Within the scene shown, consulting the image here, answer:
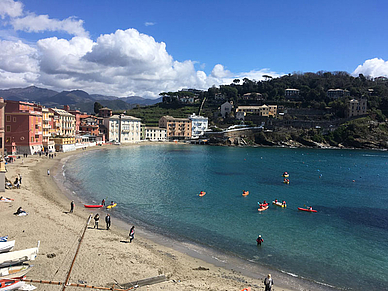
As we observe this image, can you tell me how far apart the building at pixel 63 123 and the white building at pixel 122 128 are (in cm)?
1379

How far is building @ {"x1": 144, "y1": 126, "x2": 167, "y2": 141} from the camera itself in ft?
359

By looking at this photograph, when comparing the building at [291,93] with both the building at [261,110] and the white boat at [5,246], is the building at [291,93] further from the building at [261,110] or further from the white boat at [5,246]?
the white boat at [5,246]

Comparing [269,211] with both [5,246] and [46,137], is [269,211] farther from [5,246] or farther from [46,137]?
[46,137]

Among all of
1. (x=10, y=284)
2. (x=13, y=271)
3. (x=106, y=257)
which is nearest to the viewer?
(x=10, y=284)

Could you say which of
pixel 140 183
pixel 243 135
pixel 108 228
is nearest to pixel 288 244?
pixel 108 228

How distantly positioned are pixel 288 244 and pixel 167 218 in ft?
35.3

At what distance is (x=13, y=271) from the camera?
1205 cm

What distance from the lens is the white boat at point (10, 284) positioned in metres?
10.6

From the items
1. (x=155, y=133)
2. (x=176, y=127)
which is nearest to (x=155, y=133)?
(x=155, y=133)

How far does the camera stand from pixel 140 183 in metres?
39.5

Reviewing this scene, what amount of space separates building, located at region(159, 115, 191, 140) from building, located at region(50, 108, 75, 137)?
39.3 m

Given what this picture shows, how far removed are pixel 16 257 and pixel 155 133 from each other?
3875 inches

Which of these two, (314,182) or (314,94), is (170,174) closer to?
(314,182)

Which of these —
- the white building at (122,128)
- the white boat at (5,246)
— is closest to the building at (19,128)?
the white building at (122,128)
